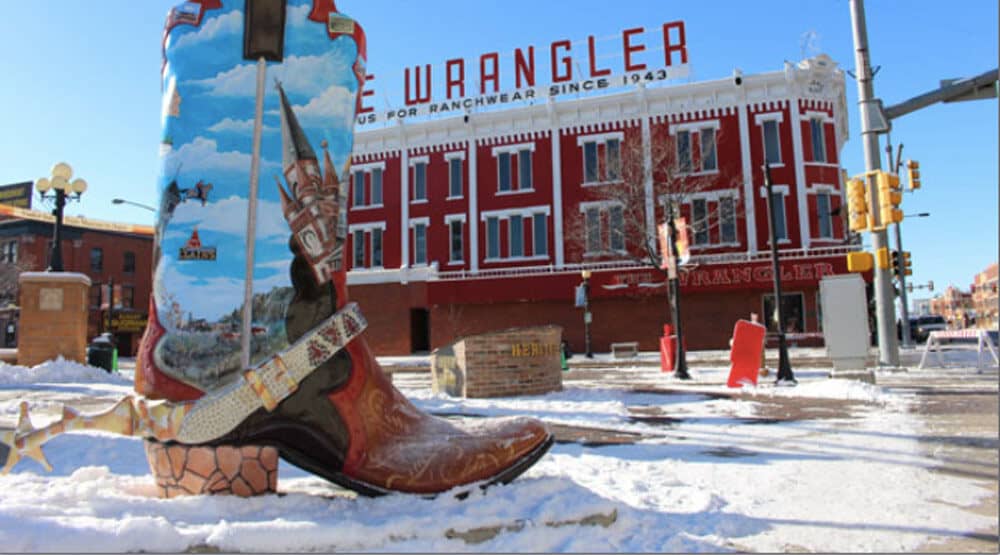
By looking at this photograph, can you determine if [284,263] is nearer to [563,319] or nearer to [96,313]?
[563,319]

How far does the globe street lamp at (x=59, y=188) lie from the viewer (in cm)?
1412

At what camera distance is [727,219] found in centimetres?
2548

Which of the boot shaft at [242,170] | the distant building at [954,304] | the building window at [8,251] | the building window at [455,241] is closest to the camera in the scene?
the boot shaft at [242,170]

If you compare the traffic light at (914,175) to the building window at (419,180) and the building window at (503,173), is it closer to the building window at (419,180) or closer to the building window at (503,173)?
the building window at (503,173)

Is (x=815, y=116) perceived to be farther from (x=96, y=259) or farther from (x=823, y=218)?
(x=96, y=259)

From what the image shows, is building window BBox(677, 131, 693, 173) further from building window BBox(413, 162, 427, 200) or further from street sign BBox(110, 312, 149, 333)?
street sign BBox(110, 312, 149, 333)

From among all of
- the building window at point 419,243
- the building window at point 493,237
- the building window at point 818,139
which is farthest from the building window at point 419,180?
the building window at point 818,139

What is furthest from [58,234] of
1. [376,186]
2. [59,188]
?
[376,186]

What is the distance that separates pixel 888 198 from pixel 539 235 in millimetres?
17373

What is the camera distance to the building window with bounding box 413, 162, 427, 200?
29.8m

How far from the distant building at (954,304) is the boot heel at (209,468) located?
9205 centimetres

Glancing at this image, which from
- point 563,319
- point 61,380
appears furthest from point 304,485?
point 563,319

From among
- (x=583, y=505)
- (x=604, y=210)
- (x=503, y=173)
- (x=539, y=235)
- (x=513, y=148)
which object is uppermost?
(x=513, y=148)

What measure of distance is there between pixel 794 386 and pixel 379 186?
79.1 feet
